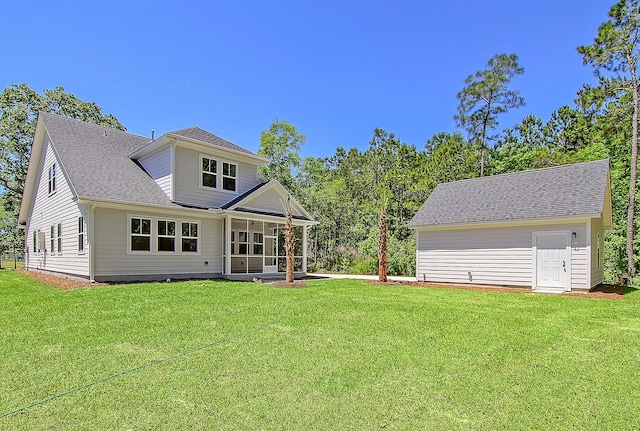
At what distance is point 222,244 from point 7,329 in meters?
9.77

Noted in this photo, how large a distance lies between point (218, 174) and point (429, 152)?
835 inches

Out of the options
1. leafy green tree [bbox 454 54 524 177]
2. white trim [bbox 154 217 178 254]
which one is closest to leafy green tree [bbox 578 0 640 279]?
leafy green tree [bbox 454 54 524 177]

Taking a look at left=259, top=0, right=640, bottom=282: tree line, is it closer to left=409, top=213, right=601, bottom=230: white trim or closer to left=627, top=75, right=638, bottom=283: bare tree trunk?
left=627, top=75, right=638, bottom=283: bare tree trunk

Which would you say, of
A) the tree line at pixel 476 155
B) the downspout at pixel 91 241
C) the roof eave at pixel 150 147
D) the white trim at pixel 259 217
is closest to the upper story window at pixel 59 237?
the roof eave at pixel 150 147

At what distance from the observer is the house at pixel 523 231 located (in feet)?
38.9

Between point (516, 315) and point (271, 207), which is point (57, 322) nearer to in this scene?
point (516, 315)

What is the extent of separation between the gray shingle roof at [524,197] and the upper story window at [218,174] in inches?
331

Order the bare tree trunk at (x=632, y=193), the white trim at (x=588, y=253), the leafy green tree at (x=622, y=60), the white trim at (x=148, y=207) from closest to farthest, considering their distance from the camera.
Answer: the white trim at (x=588, y=253)
the white trim at (x=148, y=207)
the bare tree trunk at (x=632, y=193)
the leafy green tree at (x=622, y=60)

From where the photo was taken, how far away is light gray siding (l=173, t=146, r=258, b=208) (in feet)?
47.2

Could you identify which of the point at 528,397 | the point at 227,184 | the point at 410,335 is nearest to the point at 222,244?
the point at 227,184

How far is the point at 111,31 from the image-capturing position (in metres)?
12.7

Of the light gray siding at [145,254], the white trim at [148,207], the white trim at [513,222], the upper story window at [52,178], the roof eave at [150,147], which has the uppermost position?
the roof eave at [150,147]

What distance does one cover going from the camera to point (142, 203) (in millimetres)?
12609

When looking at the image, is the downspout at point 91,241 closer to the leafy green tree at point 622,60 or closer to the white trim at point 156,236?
the white trim at point 156,236
